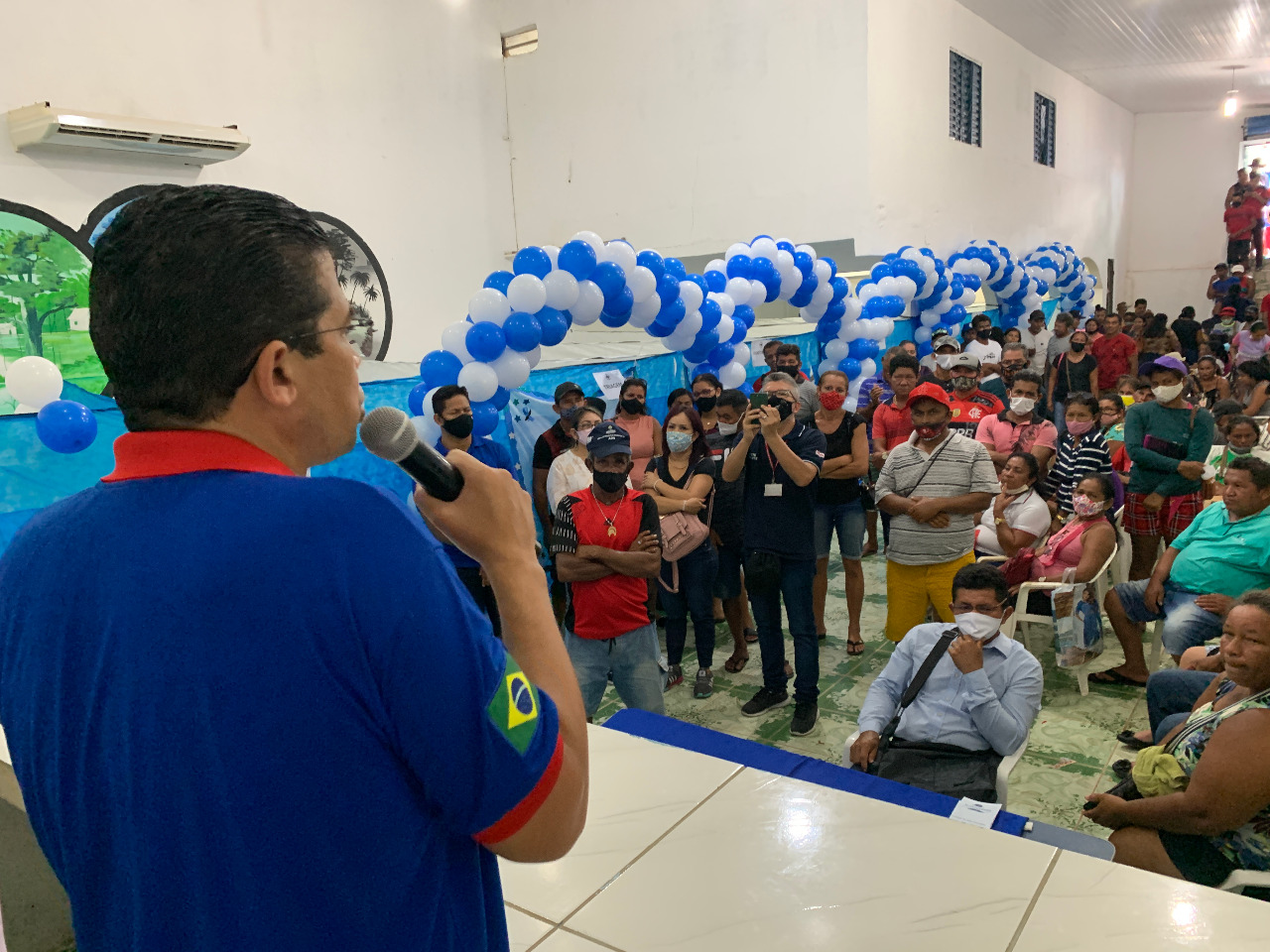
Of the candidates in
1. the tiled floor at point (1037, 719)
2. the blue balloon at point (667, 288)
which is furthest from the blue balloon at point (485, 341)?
the tiled floor at point (1037, 719)

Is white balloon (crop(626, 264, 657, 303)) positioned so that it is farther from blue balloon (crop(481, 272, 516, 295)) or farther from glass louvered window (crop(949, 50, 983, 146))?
glass louvered window (crop(949, 50, 983, 146))

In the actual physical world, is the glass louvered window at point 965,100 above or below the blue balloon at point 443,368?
above

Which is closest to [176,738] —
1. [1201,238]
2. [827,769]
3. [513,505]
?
[513,505]

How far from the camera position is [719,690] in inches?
186

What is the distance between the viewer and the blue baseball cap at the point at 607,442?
12.2ft

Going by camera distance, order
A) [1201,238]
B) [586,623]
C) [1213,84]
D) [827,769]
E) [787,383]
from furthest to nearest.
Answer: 1. [1201,238]
2. [1213,84]
3. [787,383]
4. [586,623]
5. [827,769]

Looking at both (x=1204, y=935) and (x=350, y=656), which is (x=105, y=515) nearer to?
(x=350, y=656)

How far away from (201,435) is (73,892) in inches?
16.2

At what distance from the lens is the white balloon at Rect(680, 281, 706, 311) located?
5832mm

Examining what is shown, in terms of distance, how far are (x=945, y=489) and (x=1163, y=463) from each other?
1.82 metres

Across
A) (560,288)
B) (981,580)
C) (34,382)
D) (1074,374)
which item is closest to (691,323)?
(560,288)

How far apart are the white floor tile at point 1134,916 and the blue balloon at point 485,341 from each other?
4104 mm

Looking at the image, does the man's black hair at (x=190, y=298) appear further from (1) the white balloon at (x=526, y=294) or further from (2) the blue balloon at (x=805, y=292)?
(2) the blue balloon at (x=805, y=292)

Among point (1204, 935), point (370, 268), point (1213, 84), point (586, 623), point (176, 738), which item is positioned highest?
point (1213, 84)
